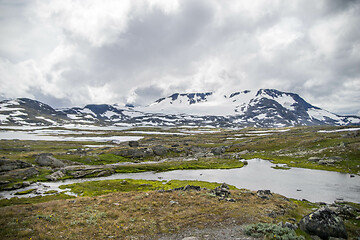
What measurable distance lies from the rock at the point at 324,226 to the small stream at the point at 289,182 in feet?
71.1

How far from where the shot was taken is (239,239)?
55.3 ft

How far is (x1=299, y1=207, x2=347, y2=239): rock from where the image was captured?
17.3 m

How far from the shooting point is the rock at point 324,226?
1731 cm

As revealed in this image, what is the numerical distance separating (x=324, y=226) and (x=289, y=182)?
3669 cm

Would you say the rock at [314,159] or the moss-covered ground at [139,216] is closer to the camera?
the moss-covered ground at [139,216]

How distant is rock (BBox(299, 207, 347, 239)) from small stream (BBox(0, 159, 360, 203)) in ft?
71.1

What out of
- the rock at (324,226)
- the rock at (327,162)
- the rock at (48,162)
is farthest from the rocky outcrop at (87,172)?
the rock at (327,162)

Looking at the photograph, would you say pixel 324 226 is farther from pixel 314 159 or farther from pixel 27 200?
pixel 314 159

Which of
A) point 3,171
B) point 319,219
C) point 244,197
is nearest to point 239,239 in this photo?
point 319,219

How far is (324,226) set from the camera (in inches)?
685

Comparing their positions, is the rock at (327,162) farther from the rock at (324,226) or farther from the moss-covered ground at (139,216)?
the rock at (324,226)

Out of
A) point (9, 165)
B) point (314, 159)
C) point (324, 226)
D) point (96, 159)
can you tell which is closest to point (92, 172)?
point (96, 159)

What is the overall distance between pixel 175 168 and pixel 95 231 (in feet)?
195

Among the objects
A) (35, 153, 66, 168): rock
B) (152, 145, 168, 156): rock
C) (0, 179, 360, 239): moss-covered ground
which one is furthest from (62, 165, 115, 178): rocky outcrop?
(152, 145, 168, 156): rock
